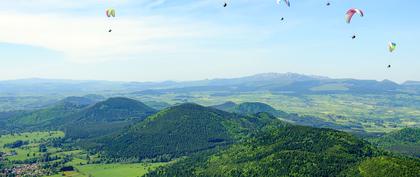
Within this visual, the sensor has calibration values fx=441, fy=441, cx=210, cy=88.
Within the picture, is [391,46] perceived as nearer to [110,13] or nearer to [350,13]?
[350,13]

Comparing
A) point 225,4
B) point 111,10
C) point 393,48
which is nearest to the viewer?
point 225,4

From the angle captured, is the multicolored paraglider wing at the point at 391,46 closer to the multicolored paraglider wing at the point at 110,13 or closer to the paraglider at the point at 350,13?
the paraglider at the point at 350,13

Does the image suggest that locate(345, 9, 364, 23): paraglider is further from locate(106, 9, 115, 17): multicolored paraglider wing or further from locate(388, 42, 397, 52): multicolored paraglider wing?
locate(106, 9, 115, 17): multicolored paraglider wing

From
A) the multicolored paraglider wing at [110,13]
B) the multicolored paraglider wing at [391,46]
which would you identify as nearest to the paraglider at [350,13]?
the multicolored paraglider wing at [391,46]

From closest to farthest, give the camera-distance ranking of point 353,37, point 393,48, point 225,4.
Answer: point 225,4 < point 353,37 < point 393,48

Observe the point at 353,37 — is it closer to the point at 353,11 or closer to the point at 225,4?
A: the point at 353,11

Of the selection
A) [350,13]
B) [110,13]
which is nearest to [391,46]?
[350,13]

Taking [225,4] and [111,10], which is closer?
[225,4]

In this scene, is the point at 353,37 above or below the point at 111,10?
below

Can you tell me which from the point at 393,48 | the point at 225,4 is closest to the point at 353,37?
the point at 393,48

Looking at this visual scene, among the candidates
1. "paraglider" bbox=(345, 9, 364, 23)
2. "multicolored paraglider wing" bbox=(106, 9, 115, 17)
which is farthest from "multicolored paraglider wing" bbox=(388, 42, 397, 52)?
"multicolored paraglider wing" bbox=(106, 9, 115, 17)
